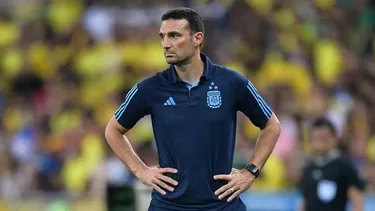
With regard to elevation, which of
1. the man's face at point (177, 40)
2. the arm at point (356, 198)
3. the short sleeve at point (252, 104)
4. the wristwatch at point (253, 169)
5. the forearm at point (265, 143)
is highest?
the man's face at point (177, 40)

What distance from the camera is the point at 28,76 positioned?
16828mm

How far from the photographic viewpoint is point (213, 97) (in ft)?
23.5

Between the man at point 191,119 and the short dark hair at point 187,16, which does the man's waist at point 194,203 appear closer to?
the man at point 191,119

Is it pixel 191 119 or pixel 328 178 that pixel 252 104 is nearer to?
pixel 191 119

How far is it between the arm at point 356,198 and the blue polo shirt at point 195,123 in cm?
266

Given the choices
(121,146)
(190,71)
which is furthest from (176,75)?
(121,146)

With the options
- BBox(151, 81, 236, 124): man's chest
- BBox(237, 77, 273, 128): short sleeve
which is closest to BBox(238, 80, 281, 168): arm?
BBox(237, 77, 273, 128): short sleeve

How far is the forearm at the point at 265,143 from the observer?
7387 mm

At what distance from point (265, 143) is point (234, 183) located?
43 centimetres

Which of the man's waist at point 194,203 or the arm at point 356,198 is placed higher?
the man's waist at point 194,203

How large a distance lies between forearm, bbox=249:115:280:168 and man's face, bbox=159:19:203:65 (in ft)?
2.65

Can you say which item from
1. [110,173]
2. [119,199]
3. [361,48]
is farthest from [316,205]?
[361,48]

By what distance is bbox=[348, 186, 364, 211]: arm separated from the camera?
9.66 meters

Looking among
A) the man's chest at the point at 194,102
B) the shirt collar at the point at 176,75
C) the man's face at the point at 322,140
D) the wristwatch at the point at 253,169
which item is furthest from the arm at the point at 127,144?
the man's face at the point at 322,140
